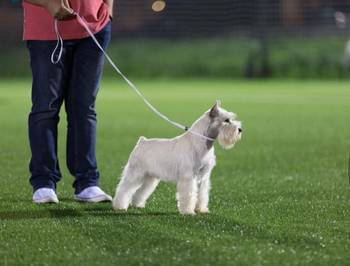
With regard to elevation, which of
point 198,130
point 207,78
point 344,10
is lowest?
point 207,78

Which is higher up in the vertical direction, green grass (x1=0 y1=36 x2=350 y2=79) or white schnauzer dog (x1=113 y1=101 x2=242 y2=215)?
white schnauzer dog (x1=113 y1=101 x2=242 y2=215)

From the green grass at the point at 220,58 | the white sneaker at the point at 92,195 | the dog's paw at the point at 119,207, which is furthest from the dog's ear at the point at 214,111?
the green grass at the point at 220,58

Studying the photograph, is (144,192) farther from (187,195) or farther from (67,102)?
(67,102)

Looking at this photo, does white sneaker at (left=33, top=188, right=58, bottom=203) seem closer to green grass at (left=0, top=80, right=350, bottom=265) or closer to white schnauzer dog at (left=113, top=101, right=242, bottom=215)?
green grass at (left=0, top=80, right=350, bottom=265)

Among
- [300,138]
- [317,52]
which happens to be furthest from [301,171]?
[317,52]

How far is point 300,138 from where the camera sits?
12.5 metres

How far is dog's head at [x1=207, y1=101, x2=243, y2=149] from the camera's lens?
21.7 ft

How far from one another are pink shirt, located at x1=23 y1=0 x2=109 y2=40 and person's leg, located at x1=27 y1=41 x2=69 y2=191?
0.07m

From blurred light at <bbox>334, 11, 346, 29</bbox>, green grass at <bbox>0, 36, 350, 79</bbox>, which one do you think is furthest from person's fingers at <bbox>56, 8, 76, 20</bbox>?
blurred light at <bbox>334, 11, 346, 29</bbox>

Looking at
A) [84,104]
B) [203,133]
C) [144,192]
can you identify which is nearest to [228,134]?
[203,133]

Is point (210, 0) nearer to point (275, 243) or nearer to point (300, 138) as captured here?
point (300, 138)

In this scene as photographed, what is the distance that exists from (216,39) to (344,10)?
→ 13.3 feet

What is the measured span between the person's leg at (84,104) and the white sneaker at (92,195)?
0.06 metres

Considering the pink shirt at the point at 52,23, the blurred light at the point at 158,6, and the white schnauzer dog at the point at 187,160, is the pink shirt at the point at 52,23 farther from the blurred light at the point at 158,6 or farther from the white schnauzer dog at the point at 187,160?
the blurred light at the point at 158,6
